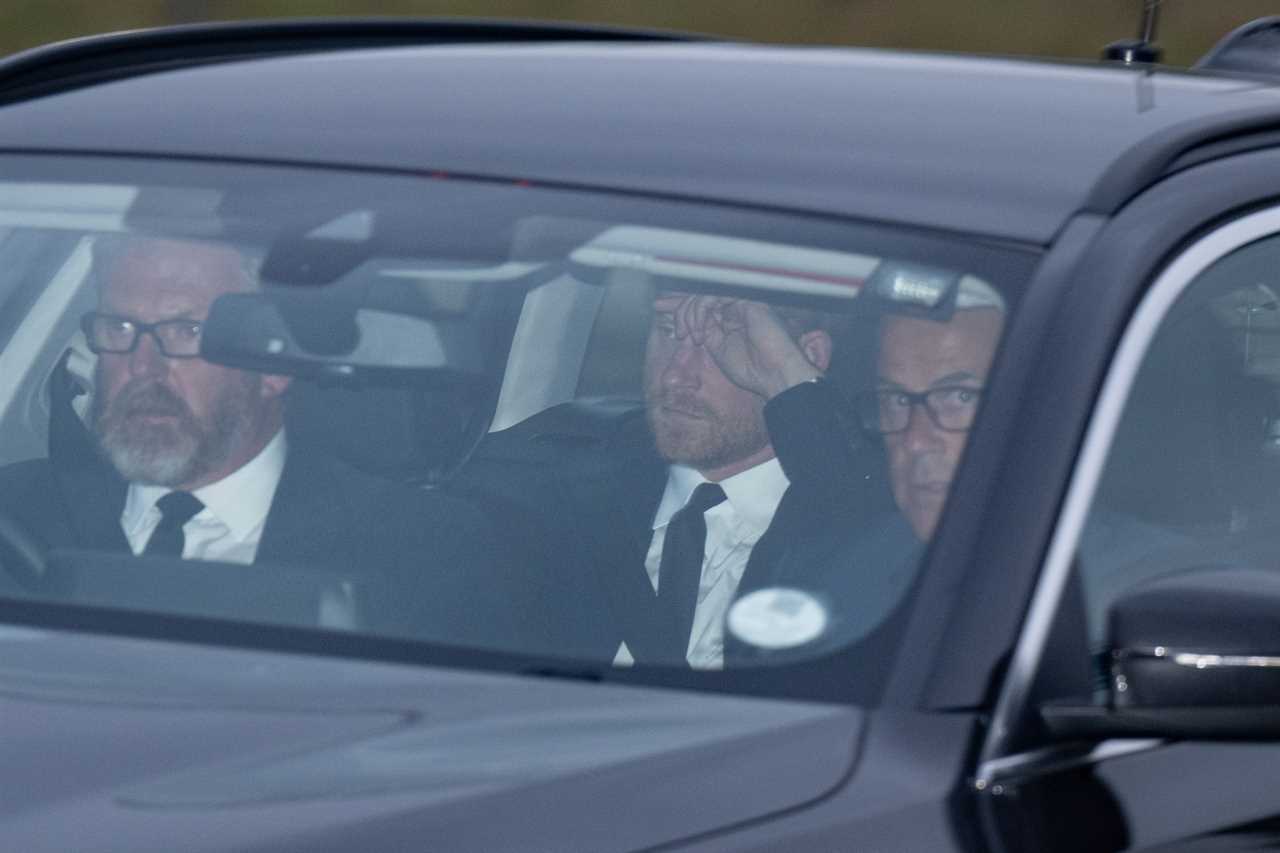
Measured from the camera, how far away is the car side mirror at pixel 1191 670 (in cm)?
209

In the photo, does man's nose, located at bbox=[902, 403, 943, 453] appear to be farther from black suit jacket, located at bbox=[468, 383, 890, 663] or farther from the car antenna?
the car antenna

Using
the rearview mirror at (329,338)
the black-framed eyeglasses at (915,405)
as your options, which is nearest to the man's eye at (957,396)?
the black-framed eyeglasses at (915,405)

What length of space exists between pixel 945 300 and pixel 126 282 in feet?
3.39

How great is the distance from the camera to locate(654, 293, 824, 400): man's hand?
8.85ft

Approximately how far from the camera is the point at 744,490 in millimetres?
2803

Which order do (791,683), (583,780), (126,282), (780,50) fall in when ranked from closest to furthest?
(583,780)
(791,683)
(126,282)
(780,50)

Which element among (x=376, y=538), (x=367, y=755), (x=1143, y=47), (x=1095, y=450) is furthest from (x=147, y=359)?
(x=1143, y=47)

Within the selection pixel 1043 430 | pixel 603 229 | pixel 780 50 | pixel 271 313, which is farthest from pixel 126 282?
pixel 1043 430

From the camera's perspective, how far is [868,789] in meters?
1.98

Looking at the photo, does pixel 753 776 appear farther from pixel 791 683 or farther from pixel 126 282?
pixel 126 282

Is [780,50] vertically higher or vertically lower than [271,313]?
higher

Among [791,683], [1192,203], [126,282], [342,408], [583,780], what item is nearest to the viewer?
[583,780]

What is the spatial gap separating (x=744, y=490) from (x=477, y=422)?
347 millimetres

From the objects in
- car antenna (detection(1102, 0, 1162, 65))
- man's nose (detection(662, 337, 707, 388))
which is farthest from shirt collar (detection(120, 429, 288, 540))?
car antenna (detection(1102, 0, 1162, 65))
